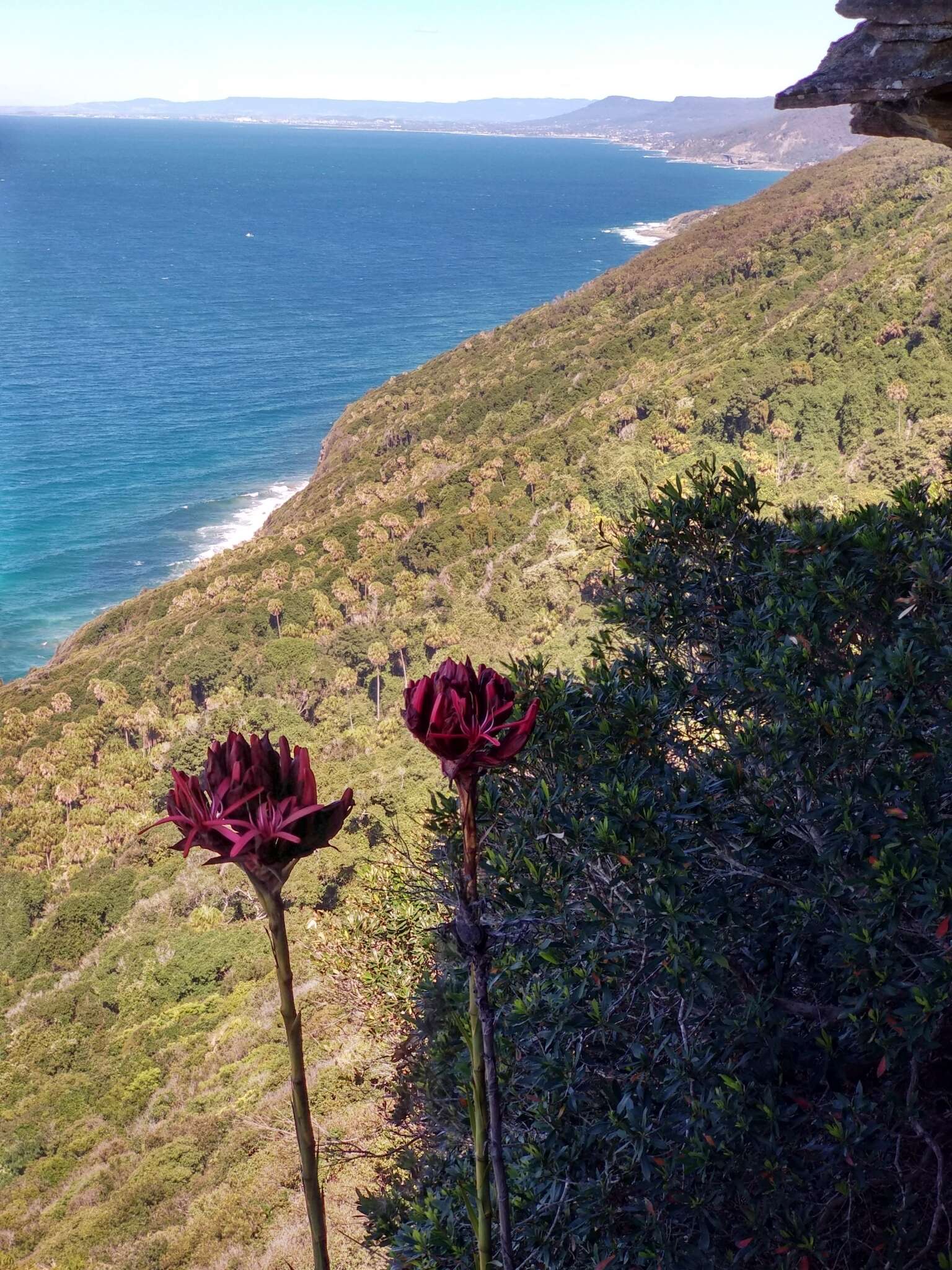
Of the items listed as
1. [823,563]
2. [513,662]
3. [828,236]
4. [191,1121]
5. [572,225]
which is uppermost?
[572,225]

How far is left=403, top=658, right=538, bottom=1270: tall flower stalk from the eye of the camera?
109cm

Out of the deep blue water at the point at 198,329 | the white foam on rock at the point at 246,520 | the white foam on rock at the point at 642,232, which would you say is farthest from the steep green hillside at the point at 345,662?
the white foam on rock at the point at 642,232

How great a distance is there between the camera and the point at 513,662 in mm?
4504

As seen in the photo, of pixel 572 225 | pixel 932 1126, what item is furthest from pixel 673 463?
pixel 572 225

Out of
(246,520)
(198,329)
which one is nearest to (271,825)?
(246,520)

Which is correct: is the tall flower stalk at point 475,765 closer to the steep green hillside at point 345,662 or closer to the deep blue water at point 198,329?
the steep green hillside at point 345,662

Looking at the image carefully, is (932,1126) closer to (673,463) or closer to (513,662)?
(513,662)

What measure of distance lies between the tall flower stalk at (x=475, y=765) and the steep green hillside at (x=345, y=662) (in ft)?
14.0

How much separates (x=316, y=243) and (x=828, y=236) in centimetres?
9067

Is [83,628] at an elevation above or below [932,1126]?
below

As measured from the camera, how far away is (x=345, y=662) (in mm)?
25984

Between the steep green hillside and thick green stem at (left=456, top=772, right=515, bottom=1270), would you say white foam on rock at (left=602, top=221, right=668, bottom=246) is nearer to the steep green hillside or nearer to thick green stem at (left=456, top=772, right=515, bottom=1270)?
the steep green hillside

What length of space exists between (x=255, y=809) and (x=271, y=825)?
0.06 metres

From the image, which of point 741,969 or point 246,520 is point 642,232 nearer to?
point 246,520
